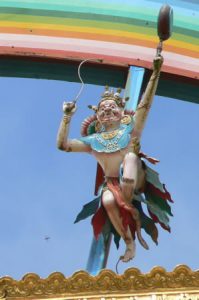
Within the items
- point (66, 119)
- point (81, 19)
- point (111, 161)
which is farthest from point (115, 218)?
point (81, 19)

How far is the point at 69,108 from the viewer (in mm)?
9828

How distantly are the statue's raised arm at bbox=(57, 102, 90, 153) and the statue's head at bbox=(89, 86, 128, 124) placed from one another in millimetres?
256

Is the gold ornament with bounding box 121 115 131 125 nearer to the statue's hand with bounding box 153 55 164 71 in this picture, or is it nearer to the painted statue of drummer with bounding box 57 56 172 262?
the painted statue of drummer with bounding box 57 56 172 262

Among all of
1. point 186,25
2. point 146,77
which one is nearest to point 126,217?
point 146,77

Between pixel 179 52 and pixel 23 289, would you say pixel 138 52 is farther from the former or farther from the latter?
pixel 23 289

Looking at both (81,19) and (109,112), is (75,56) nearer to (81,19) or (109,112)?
(81,19)

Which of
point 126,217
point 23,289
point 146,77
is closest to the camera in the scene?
point 23,289

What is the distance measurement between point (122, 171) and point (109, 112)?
0.54 meters

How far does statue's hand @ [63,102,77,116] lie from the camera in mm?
9828

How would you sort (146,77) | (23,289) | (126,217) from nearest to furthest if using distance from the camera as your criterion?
(23,289)
(126,217)
(146,77)

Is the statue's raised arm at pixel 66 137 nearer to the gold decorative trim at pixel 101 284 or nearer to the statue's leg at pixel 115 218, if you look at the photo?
the statue's leg at pixel 115 218

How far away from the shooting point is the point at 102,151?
33.0ft

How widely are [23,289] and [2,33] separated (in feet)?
14.3

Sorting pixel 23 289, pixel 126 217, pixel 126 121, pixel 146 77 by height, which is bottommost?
pixel 23 289
